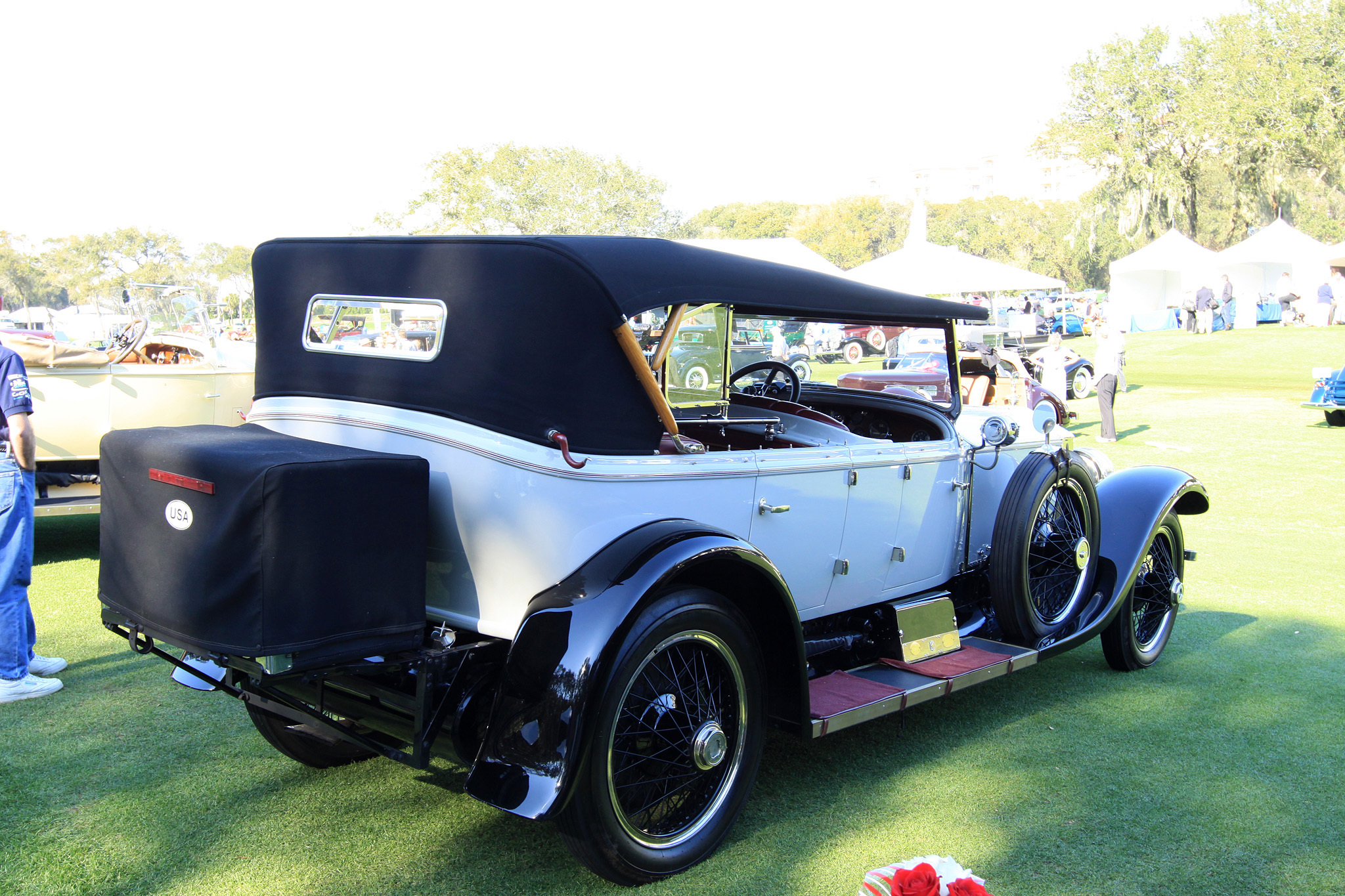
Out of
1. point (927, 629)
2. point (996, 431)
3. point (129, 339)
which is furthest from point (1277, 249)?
point (129, 339)

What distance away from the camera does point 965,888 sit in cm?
235

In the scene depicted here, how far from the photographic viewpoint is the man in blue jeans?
4301 millimetres

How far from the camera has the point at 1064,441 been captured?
5.24 metres

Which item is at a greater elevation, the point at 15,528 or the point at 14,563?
the point at 15,528

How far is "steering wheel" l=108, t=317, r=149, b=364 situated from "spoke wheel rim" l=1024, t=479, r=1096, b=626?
6.96m

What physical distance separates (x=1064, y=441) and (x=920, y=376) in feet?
2.84

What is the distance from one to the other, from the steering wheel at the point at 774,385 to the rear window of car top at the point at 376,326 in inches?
64.3

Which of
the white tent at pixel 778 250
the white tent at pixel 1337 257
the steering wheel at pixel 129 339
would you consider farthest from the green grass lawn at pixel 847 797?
the white tent at pixel 1337 257

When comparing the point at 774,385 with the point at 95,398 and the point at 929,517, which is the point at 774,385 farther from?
the point at 95,398

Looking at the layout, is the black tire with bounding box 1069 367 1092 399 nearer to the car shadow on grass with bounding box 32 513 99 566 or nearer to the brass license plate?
the brass license plate

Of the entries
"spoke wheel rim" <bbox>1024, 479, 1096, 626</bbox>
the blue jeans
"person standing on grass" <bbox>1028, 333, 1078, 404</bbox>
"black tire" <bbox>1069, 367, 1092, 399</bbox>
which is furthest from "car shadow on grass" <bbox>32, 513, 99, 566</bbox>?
"black tire" <bbox>1069, 367, 1092, 399</bbox>

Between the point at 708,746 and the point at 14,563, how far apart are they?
137 inches

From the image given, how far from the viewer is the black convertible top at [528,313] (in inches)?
115

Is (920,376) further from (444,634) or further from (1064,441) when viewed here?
(444,634)
